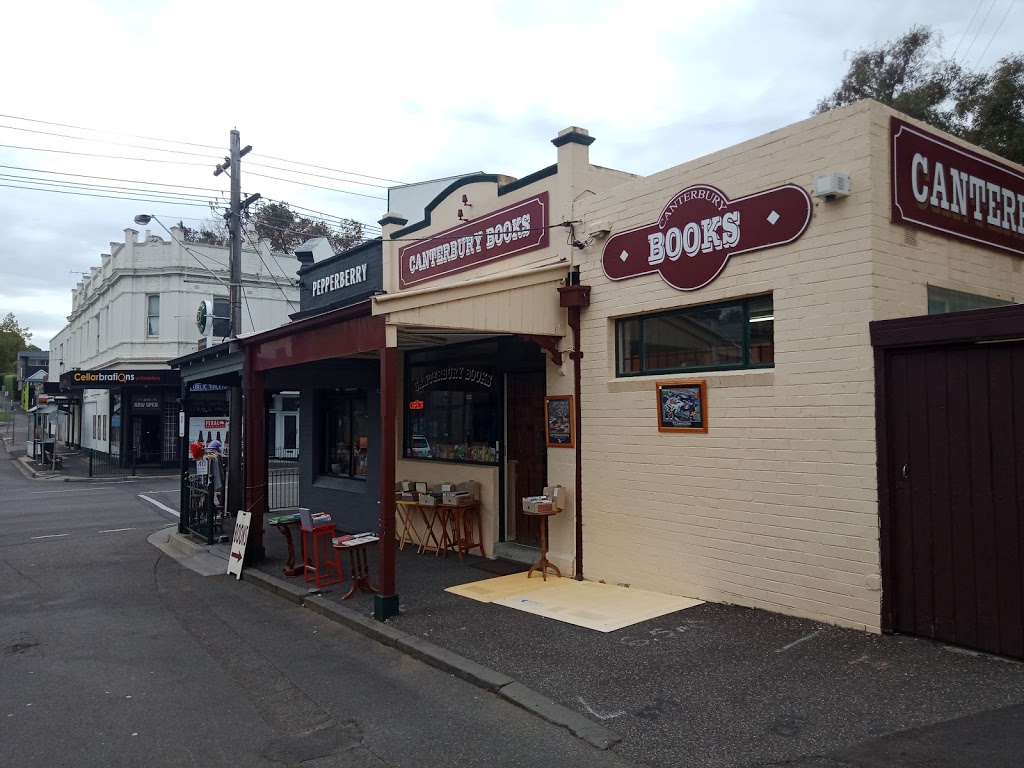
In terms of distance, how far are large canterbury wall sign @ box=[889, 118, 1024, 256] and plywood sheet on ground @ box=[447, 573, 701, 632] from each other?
4.13 meters

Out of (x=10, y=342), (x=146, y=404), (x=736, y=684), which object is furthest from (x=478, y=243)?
(x=10, y=342)

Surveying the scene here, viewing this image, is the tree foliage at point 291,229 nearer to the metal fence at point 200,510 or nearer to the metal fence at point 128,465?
the metal fence at point 128,465

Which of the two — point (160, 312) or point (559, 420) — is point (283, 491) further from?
point (160, 312)

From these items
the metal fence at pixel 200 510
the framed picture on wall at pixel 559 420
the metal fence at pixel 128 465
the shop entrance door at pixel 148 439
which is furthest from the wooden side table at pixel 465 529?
the shop entrance door at pixel 148 439

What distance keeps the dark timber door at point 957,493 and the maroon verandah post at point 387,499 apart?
14.3ft

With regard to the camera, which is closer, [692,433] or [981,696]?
[981,696]

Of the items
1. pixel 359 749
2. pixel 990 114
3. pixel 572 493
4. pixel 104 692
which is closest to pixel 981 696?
pixel 359 749

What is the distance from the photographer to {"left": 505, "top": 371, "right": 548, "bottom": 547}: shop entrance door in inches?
396

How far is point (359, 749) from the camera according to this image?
15.4ft

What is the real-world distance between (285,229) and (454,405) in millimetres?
33602

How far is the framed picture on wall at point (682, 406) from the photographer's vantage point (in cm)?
753

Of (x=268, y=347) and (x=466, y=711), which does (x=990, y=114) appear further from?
(x=466, y=711)

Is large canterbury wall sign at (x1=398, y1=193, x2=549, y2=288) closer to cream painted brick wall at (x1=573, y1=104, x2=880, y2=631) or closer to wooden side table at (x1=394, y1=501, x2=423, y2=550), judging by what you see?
cream painted brick wall at (x1=573, y1=104, x2=880, y2=631)

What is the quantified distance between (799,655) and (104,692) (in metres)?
5.23
